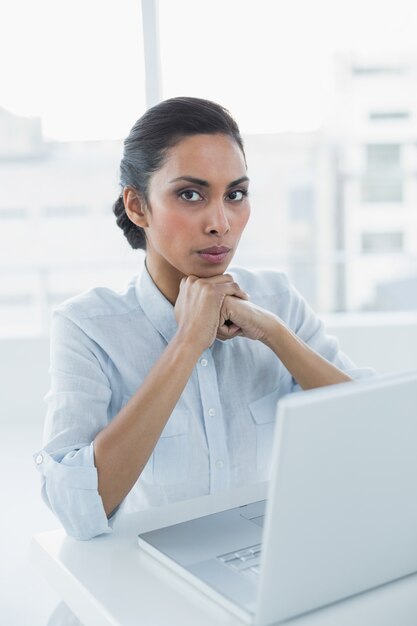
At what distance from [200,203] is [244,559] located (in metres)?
0.76

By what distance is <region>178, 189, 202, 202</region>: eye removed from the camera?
1440mm

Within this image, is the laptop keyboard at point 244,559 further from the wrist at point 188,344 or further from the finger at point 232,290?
the finger at point 232,290

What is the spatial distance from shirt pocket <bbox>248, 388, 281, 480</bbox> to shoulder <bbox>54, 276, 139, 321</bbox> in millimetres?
343

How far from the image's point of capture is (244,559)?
90 centimetres

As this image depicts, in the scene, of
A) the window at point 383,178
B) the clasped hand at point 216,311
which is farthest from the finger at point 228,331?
the window at point 383,178

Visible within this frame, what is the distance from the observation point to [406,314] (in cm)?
438

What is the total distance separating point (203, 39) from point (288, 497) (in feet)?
14.0

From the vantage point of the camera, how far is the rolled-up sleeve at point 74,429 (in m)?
1.11

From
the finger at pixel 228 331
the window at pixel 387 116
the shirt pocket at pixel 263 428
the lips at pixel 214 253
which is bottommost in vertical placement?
the shirt pocket at pixel 263 428

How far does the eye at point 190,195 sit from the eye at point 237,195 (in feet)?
0.23

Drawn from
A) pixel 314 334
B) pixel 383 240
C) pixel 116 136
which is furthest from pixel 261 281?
pixel 383 240

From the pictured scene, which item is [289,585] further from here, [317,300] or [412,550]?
[317,300]

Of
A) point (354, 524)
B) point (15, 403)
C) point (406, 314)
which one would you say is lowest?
point (15, 403)

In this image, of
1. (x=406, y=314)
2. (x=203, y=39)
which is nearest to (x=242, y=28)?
(x=203, y=39)
